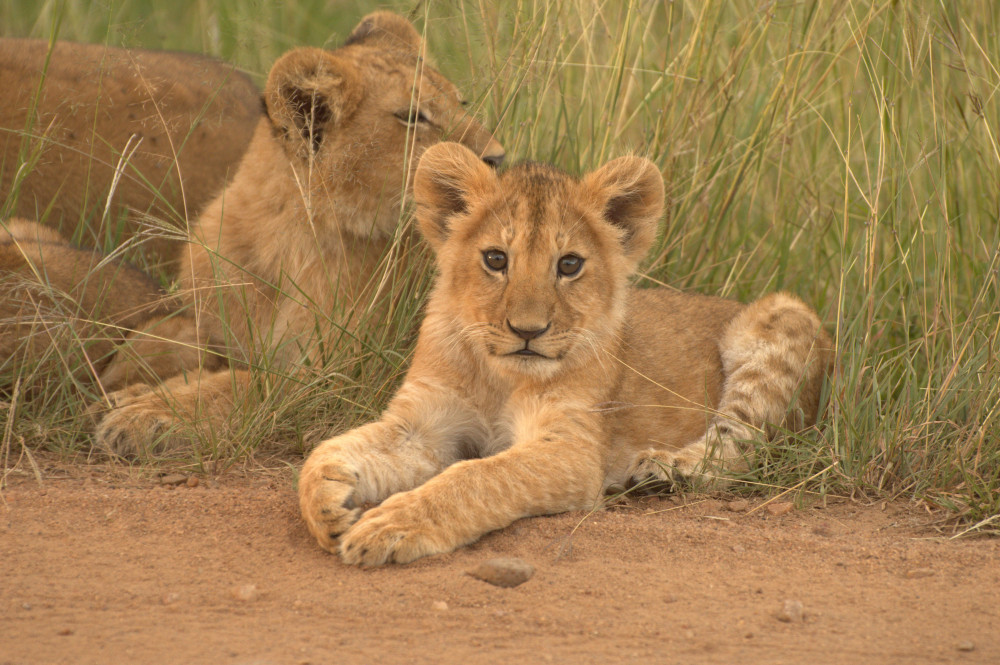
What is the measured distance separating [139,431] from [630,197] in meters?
2.00

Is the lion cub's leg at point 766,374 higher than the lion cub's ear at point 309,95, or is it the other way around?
the lion cub's ear at point 309,95

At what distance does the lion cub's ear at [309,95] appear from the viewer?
14.9 feet

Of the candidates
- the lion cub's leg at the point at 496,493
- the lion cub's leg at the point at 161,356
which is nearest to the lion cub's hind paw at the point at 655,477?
the lion cub's leg at the point at 496,493

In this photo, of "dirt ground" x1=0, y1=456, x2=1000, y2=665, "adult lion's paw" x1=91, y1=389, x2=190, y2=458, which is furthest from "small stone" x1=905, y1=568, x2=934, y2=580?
"adult lion's paw" x1=91, y1=389, x2=190, y2=458

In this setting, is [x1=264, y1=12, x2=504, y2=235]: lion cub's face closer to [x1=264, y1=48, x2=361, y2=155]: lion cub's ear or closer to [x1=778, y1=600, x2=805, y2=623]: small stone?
[x1=264, y1=48, x2=361, y2=155]: lion cub's ear

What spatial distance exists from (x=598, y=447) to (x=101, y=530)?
162 cm

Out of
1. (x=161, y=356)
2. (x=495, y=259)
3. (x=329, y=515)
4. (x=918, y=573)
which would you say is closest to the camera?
(x=918, y=573)

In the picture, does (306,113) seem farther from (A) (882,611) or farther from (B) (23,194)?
(A) (882,611)

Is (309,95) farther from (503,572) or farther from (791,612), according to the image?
(791,612)

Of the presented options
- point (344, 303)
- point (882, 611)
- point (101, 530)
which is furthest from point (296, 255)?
point (882, 611)

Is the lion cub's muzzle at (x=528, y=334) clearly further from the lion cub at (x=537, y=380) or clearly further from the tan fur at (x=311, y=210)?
the tan fur at (x=311, y=210)

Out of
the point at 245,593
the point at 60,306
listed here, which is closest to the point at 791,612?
the point at 245,593

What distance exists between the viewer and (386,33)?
534 cm

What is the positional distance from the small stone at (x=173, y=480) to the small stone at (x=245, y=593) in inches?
39.2
